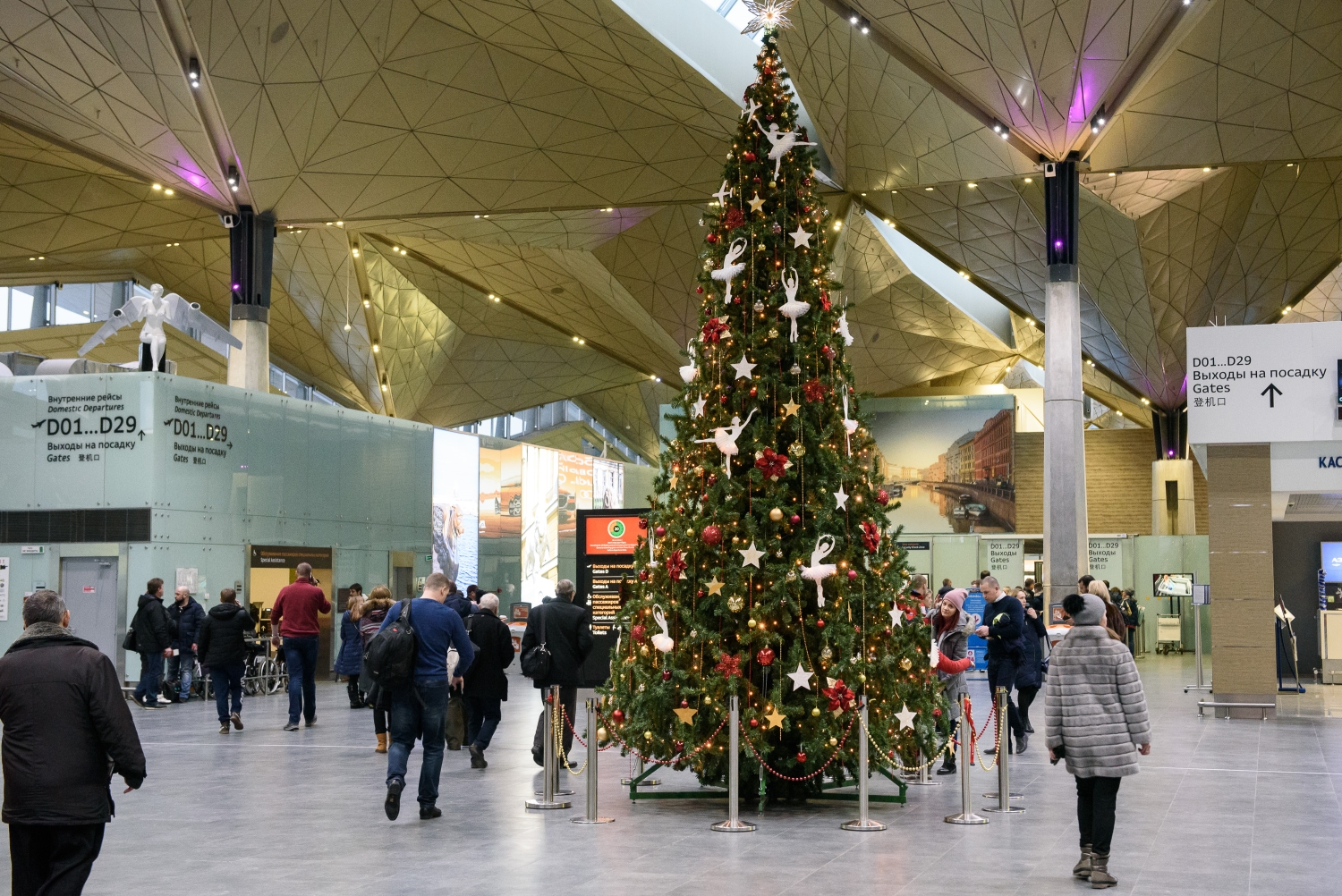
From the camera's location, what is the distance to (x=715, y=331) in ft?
30.2

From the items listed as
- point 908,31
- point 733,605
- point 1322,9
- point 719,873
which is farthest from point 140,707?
point 1322,9

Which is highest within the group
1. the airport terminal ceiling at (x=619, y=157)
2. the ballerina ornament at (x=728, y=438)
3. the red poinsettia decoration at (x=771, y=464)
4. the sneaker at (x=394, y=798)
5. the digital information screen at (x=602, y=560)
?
the airport terminal ceiling at (x=619, y=157)

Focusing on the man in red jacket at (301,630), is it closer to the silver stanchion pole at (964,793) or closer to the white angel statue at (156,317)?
the white angel statue at (156,317)

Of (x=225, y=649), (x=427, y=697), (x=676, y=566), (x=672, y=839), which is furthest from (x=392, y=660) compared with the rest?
(x=225, y=649)

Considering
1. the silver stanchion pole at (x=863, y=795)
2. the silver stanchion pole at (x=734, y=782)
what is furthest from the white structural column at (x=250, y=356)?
the silver stanchion pole at (x=863, y=795)

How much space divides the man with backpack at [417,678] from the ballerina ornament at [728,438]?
2.02 metres

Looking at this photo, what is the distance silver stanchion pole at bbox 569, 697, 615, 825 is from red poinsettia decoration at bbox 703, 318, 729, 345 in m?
2.54

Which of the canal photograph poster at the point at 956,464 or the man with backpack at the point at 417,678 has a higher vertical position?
the canal photograph poster at the point at 956,464

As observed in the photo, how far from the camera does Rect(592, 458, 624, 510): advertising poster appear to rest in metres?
31.5

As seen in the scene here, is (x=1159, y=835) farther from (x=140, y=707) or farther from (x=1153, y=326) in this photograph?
(x=1153, y=326)

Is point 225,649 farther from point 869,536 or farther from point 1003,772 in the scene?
point 1003,772

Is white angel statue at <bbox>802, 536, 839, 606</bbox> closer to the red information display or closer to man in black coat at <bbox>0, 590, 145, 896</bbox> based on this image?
man in black coat at <bbox>0, 590, 145, 896</bbox>

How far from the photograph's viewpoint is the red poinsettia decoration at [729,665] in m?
8.59

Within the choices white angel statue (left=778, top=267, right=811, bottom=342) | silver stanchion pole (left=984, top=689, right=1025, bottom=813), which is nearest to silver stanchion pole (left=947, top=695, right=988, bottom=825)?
silver stanchion pole (left=984, top=689, right=1025, bottom=813)
